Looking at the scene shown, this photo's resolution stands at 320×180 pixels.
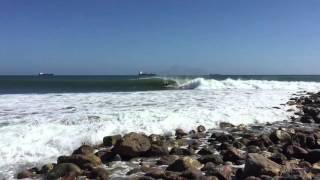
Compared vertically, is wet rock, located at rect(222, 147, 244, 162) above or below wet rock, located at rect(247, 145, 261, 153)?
above

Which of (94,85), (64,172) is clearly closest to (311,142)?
(64,172)

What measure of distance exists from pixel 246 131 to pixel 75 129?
4.88 metres

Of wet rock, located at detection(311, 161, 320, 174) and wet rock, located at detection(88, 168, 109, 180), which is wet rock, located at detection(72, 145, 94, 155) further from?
wet rock, located at detection(311, 161, 320, 174)

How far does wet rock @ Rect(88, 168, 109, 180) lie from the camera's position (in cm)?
775

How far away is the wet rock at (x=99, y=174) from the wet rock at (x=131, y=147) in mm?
1336

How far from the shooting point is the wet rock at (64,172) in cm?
781

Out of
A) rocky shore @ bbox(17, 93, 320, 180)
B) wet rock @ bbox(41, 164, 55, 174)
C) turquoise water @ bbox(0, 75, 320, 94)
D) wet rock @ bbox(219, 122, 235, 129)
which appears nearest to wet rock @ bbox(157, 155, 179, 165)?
rocky shore @ bbox(17, 93, 320, 180)

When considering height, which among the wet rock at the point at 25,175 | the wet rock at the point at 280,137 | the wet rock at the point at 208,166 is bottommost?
the wet rock at the point at 25,175

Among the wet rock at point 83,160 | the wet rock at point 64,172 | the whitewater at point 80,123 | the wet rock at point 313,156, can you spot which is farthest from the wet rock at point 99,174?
the wet rock at point 313,156

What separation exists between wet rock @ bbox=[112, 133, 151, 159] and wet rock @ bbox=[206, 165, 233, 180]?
2087 millimetres

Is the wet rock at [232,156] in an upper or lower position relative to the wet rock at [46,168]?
upper

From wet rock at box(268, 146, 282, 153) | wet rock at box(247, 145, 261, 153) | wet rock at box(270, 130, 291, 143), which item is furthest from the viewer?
wet rock at box(270, 130, 291, 143)

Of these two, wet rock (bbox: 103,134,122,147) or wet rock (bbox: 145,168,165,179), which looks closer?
wet rock (bbox: 145,168,165,179)

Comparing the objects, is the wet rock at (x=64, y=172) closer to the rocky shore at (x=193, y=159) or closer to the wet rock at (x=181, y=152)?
the rocky shore at (x=193, y=159)
